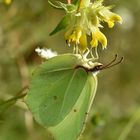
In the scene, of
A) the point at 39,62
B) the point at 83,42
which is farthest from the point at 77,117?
the point at 39,62

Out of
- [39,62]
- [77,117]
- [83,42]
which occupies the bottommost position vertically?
[39,62]

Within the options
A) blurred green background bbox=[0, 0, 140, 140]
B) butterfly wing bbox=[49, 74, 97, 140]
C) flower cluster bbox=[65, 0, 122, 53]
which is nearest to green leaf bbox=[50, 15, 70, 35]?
flower cluster bbox=[65, 0, 122, 53]

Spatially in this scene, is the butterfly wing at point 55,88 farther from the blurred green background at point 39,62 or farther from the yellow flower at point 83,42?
the blurred green background at point 39,62

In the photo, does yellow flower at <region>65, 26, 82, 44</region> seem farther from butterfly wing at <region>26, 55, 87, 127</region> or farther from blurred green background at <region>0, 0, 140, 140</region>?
blurred green background at <region>0, 0, 140, 140</region>

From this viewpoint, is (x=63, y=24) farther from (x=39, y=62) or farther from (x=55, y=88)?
(x=39, y=62)

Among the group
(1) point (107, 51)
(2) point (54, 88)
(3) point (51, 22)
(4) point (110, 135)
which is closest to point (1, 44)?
(3) point (51, 22)

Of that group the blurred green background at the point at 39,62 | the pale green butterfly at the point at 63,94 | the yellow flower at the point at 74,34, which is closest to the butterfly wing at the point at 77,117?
the pale green butterfly at the point at 63,94

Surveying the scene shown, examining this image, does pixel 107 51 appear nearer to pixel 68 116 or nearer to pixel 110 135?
pixel 110 135
